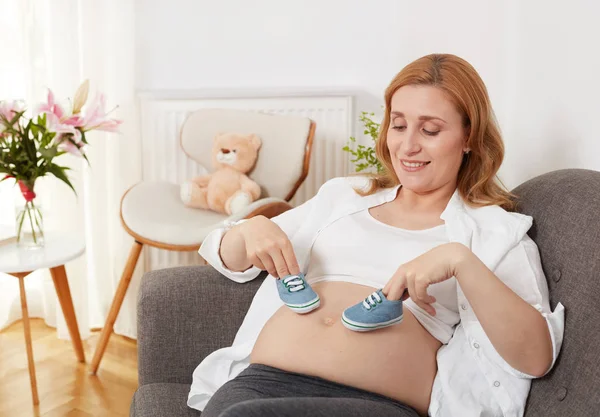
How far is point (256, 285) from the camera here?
1.63 m

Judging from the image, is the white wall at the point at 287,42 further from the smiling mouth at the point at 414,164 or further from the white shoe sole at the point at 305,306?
the white shoe sole at the point at 305,306

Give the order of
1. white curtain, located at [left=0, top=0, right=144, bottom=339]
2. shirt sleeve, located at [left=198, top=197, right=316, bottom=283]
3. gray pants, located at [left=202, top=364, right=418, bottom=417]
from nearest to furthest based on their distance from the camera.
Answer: gray pants, located at [left=202, top=364, right=418, bottom=417] < shirt sleeve, located at [left=198, top=197, right=316, bottom=283] < white curtain, located at [left=0, top=0, right=144, bottom=339]

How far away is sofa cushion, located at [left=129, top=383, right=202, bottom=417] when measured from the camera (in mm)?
1411

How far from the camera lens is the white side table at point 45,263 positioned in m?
2.22

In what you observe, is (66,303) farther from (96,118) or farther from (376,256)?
(376,256)

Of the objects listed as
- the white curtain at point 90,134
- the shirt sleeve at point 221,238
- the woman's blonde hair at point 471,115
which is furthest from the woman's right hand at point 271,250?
the white curtain at point 90,134

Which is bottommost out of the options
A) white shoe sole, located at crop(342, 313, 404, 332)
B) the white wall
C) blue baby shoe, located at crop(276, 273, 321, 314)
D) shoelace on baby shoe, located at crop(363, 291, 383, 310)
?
white shoe sole, located at crop(342, 313, 404, 332)

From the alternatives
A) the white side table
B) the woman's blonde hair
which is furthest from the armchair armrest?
the white side table

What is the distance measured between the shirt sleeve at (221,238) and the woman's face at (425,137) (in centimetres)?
26

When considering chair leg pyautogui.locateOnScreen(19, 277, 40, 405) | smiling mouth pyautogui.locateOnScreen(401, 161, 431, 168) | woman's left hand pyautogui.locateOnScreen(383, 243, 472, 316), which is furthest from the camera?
chair leg pyautogui.locateOnScreen(19, 277, 40, 405)

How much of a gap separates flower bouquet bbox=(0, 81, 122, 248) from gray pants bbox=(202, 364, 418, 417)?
3.96 ft

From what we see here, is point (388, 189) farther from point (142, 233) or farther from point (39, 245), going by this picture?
point (39, 245)

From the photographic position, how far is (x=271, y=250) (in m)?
1.43

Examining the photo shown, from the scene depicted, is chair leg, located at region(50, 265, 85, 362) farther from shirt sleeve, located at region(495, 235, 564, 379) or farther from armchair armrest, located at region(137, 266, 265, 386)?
shirt sleeve, located at region(495, 235, 564, 379)
